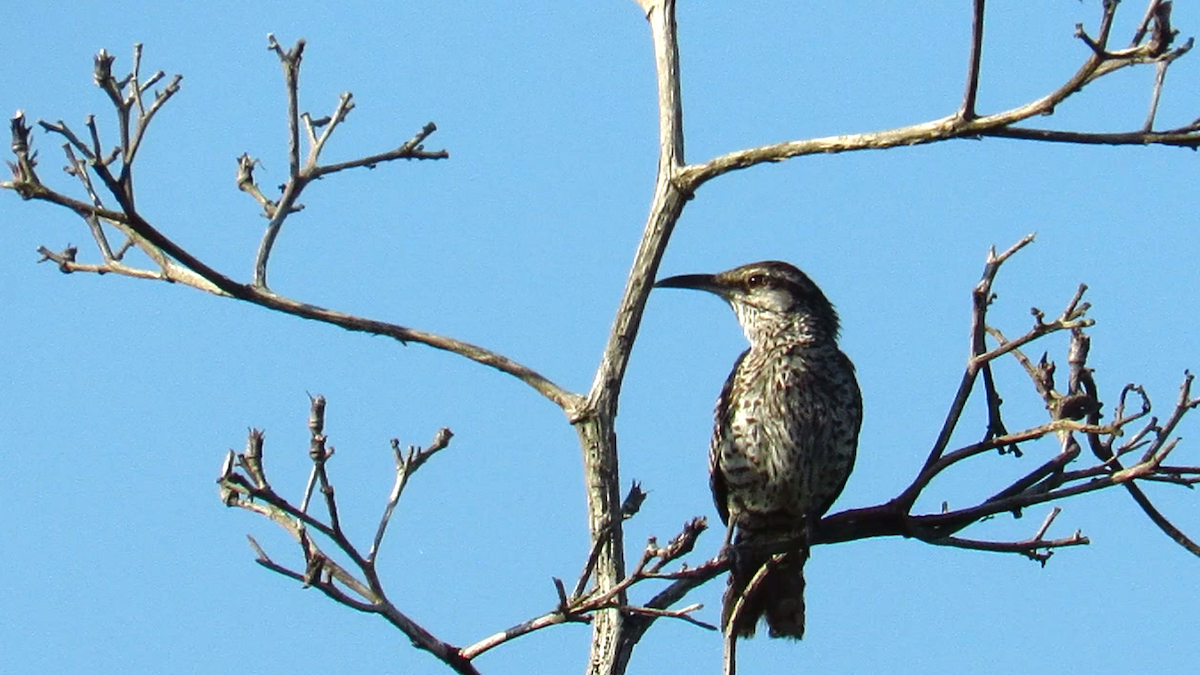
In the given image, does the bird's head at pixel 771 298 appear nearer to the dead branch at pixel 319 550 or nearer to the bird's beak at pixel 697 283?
the bird's beak at pixel 697 283

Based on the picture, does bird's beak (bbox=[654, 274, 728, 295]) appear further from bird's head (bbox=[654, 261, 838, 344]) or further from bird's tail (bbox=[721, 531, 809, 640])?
bird's tail (bbox=[721, 531, 809, 640])

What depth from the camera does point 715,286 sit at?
7.54 metres

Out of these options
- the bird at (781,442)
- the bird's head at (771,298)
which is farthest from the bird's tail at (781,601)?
the bird's head at (771,298)

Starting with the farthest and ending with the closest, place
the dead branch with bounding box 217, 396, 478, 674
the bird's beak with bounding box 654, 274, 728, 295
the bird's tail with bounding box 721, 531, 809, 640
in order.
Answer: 1. the bird's beak with bounding box 654, 274, 728, 295
2. the bird's tail with bounding box 721, 531, 809, 640
3. the dead branch with bounding box 217, 396, 478, 674

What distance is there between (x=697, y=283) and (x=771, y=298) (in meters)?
0.36


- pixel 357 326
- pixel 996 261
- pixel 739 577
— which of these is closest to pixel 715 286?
pixel 739 577

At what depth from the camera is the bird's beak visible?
7.18 meters

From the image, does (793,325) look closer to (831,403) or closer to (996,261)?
(831,403)

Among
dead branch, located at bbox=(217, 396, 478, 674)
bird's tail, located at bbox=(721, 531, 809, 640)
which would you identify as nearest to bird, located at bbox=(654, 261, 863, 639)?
bird's tail, located at bbox=(721, 531, 809, 640)

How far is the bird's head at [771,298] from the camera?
23.9 feet

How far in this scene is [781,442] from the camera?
6.81m

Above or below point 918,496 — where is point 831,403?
above

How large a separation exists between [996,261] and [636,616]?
5.61 feet

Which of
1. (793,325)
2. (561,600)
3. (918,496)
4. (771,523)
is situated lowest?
(561,600)
